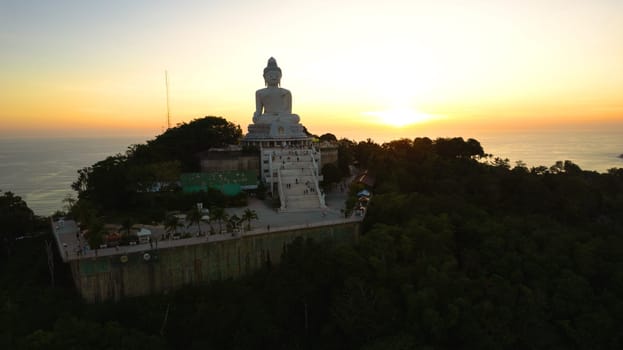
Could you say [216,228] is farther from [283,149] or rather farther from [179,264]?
[283,149]

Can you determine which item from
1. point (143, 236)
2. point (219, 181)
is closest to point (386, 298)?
point (143, 236)

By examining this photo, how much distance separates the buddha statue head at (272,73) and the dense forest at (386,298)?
21214mm

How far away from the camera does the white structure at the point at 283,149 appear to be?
93.6ft

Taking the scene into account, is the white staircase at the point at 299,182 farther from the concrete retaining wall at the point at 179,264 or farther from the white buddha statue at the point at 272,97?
the white buddha statue at the point at 272,97

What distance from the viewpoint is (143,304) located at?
18.6 meters

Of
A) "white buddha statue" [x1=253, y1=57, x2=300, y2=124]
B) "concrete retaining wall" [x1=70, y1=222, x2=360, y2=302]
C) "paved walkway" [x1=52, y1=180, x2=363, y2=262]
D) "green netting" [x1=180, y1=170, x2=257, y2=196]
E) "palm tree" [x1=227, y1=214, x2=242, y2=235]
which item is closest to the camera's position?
"concrete retaining wall" [x1=70, y1=222, x2=360, y2=302]

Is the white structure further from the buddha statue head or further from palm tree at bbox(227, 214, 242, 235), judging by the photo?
palm tree at bbox(227, 214, 242, 235)

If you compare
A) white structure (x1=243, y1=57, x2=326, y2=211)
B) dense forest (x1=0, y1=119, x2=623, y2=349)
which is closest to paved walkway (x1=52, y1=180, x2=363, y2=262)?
white structure (x1=243, y1=57, x2=326, y2=211)

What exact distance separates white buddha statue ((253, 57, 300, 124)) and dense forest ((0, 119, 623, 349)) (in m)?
19.6

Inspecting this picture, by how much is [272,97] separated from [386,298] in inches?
1073

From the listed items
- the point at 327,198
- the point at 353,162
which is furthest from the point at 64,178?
the point at 327,198

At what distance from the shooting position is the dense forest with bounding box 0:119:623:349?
1689cm

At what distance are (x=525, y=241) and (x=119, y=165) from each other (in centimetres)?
2443

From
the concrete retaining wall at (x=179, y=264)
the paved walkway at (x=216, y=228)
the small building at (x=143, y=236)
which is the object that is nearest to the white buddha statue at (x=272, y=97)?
the paved walkway at (x=216, y=228)
